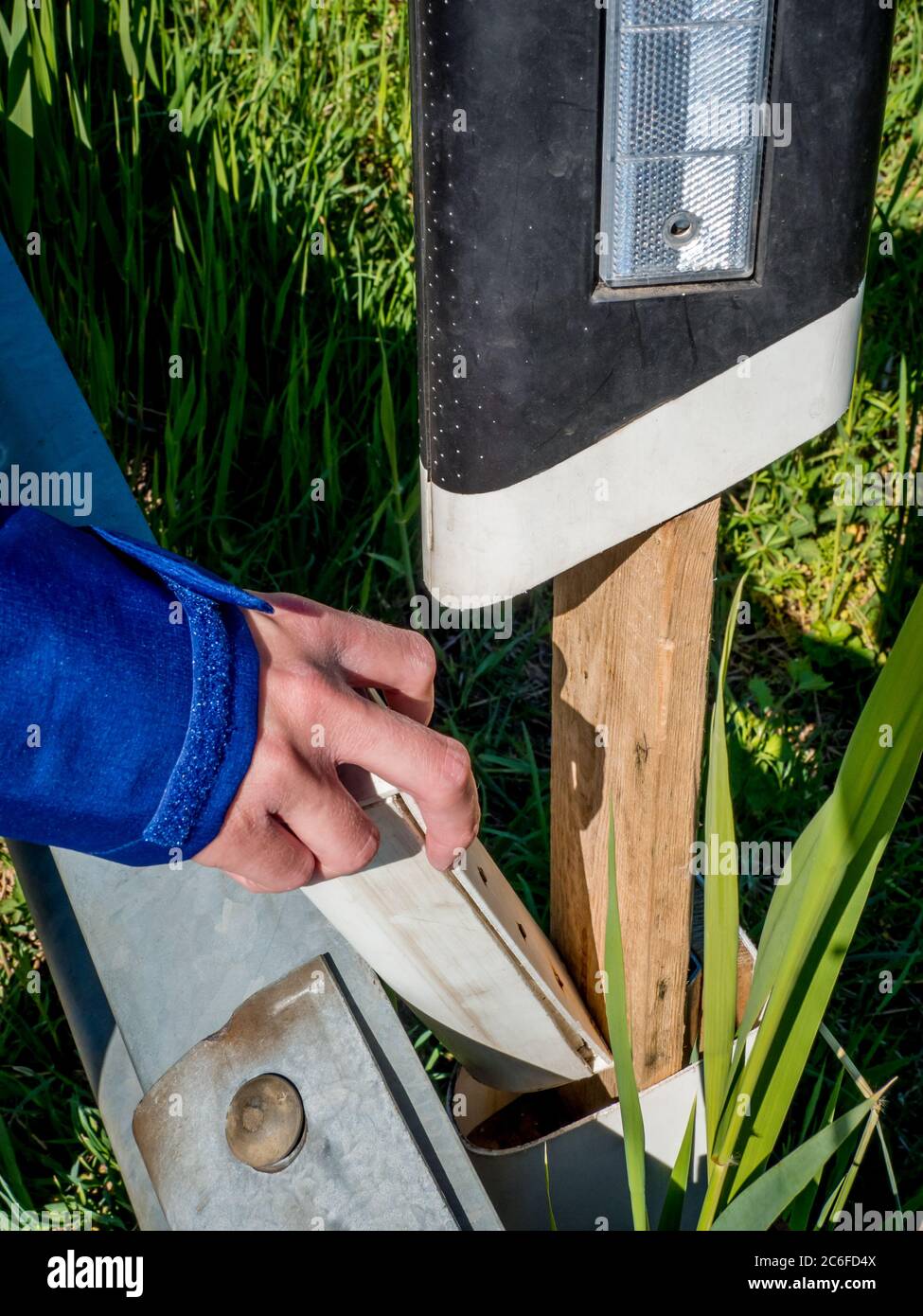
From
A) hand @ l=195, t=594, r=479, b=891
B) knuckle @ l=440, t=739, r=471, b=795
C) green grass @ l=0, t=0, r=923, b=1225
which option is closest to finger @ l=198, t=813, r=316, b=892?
hand @ l=195, t=594, r=479, b=891

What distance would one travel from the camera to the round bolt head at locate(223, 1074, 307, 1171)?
3.82 feet

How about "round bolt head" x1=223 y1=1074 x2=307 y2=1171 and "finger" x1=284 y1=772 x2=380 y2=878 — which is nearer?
"finger" x1=284 y1=772 x2=380 y2=878

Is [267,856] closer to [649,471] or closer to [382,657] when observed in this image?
[382,657]

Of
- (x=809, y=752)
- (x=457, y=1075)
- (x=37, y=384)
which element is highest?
(x=37, y=384)

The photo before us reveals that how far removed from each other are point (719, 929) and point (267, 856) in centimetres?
42

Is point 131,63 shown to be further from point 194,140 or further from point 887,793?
point 887,793

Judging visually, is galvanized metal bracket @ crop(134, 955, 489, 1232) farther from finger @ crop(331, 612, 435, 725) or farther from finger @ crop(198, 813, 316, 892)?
finger @ crop(331, 612, 435, 725)

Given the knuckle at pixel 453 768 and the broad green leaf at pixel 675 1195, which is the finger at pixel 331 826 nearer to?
the knuckle at pixel 453 768

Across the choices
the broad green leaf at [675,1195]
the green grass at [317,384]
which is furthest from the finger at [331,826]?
the green grass at [317,384]

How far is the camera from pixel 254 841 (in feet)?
3.31

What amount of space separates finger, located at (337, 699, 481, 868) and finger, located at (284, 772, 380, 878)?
4cm

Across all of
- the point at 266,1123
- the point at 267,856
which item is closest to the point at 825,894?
the point at 267,856
